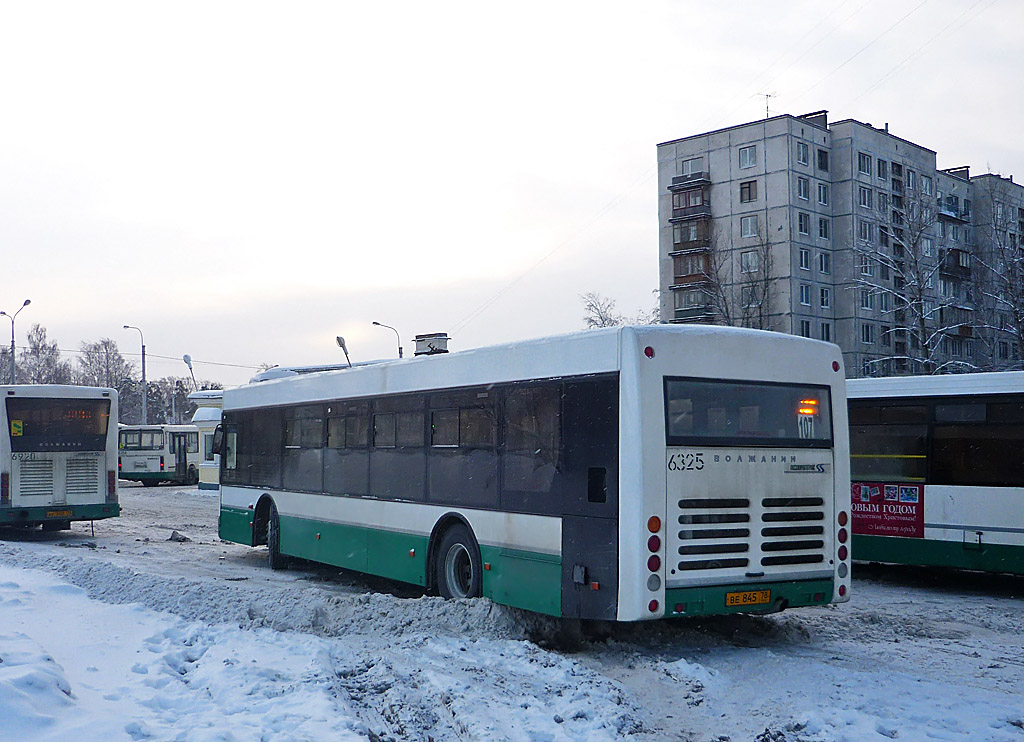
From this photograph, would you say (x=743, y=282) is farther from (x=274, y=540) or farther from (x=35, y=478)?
(x=274, y=540)

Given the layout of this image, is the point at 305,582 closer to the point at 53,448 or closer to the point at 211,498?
the point at 53,448

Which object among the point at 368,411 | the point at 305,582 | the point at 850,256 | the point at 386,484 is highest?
the point at 850,256

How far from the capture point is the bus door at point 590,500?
9099 mm

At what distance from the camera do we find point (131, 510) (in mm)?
31766

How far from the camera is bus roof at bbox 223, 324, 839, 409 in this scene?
9377 millimetres

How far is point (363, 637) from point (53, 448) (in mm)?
14908

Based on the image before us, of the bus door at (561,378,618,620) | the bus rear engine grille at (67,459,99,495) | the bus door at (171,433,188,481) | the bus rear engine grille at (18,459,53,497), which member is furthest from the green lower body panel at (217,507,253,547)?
the bus door at (171,433,188,481)

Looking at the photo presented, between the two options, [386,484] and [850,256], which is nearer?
[386,484]

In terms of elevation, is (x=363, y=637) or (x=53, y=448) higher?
(x=53, y=448)

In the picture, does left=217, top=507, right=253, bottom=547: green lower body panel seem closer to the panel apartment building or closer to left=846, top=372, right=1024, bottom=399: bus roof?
left=846, top=372, right=1024, bottom=399: bus roof

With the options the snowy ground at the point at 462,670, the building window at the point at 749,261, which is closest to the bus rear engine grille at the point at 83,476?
the snowy ground at the point at 462,670

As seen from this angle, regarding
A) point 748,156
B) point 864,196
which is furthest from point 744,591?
point 864,196

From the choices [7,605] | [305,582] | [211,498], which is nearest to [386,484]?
[305,582]

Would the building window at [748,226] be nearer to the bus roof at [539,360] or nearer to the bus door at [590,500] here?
the bus roof at [539,360]
